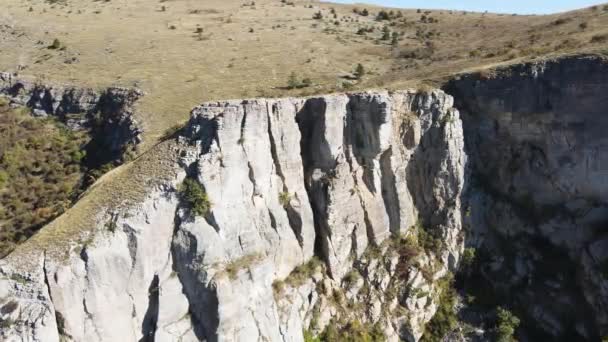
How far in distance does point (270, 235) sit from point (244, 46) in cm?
3125

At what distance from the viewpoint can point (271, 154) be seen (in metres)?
23.1

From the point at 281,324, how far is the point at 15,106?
31.9 m

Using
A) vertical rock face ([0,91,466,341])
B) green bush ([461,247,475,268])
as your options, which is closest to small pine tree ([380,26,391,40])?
vertical rock face ([0,91,466,341])

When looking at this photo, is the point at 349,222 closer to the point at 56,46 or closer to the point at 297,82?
→ the point at 297,82

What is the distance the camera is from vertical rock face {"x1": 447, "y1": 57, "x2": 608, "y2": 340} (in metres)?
24.9

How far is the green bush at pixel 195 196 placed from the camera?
20.2m

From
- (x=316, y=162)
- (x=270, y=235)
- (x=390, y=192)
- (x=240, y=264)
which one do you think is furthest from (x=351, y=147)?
(x=240, y=264)

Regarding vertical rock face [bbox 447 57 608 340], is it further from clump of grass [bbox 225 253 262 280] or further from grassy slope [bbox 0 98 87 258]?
grassy slope [bbox 0 98 87 258]

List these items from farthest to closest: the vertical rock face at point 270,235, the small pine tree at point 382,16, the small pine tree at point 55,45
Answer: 1. the small pine tree at point 382,16
2. the small pine tree at point 55,45
3. the vertical rock face at point 270,235

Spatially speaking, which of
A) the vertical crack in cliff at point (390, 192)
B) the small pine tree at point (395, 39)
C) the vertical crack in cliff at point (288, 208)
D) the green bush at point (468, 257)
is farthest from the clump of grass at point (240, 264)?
the small pine tree at point (395, 39)

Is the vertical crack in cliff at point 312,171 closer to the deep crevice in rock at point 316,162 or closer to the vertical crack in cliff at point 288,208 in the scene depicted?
the deep crevice in rock at point 316,162

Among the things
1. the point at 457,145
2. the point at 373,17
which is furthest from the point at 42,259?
the point at 373,17

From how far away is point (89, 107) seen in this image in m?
37.3

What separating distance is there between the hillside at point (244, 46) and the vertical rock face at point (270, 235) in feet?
24.2
